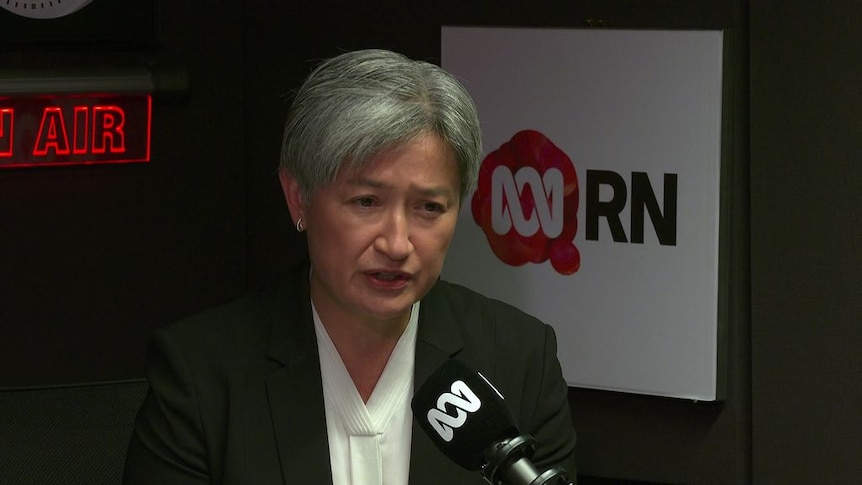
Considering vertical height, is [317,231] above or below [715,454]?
above

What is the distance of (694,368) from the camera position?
296cm

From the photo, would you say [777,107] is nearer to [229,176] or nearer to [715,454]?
[715,454]

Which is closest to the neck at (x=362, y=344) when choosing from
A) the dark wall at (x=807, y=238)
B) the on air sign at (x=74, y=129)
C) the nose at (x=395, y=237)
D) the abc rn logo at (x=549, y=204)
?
the nose at (x=395, y=237)

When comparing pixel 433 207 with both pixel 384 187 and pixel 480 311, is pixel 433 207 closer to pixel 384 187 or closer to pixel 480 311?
A: pixel 384 187

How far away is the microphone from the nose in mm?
284

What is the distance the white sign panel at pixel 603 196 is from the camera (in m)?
2.92

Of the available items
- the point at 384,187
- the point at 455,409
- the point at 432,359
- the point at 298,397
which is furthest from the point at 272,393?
the point at 455,409

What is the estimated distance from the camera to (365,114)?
6.05 ft

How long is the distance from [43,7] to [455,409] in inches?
89.6

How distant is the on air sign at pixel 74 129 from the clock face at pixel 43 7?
0.67 ft

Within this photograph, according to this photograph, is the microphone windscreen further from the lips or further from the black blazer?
the black blazer

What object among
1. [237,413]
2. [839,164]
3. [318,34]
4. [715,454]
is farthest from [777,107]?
[237,413]

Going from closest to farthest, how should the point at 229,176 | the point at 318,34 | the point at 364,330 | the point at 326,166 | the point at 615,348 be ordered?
the point at 326,166, the point at 364,330, the point at 615,348, the point at 318,34, the point at 229,176

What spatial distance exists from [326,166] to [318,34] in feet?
5.43
